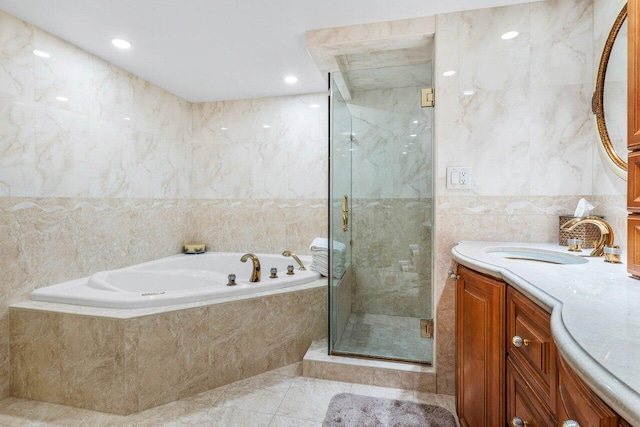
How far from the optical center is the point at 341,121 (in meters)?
2.20

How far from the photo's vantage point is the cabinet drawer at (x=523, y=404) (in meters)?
0.77

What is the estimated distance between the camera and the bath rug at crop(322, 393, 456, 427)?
59.4 inches

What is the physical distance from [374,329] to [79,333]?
1.89 metres

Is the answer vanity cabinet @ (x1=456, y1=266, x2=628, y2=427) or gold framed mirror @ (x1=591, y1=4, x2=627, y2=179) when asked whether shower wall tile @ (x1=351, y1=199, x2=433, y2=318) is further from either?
gold framed mirror @ (x1=591, y1=4, x2=627, y2=179)

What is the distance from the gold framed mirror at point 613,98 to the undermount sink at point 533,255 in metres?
0.44

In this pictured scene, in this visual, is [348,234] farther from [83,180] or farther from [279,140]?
[83,180]

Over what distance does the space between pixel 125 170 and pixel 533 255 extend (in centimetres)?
302

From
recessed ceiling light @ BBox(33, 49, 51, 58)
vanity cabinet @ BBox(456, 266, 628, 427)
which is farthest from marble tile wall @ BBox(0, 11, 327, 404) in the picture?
vanity cabinet @ BBox(456, 266, 628, 427)

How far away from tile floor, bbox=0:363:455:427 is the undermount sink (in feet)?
2.99

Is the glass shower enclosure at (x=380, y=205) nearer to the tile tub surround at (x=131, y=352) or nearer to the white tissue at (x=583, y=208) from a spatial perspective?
the tile tub surround at (x=131, y=352)

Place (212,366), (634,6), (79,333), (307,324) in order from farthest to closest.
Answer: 1. (307,324)
2. (212,366)
3. (79,333)
4. (634,6)

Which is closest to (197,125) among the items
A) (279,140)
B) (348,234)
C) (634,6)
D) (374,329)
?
(279,140)

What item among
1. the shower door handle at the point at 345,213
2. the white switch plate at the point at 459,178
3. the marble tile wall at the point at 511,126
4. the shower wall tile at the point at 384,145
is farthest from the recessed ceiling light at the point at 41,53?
the white switch plate at the point at 459,178

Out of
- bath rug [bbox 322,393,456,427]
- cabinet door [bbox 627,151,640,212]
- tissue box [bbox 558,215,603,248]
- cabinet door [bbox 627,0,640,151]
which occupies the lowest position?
bath rug [bbox 322,393,456,427]
